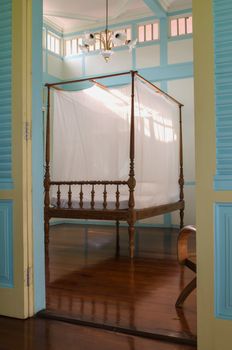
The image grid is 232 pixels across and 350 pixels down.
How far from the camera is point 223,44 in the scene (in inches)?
67.2

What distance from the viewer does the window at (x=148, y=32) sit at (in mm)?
6539

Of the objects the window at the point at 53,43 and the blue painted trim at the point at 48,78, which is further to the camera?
the window at the point at 53,43

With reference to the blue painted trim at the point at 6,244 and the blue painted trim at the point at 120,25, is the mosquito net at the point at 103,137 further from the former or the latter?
the blue painted trim at the point at 6,244

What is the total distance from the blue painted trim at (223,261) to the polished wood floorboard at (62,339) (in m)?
0.30

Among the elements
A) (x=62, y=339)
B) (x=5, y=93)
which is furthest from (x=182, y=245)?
(x=5, y=93)

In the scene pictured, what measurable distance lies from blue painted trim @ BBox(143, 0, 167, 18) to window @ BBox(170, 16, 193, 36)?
0.22 metres

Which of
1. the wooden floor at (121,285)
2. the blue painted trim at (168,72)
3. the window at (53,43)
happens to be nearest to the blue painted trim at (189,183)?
the wooden floor at (121,285)

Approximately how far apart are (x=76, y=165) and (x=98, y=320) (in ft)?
10.0

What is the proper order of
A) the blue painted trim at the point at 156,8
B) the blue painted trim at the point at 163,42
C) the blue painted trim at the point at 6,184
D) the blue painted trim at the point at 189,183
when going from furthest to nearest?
the blue painted trim at the point at 163,42, the blue painted trim at the point at 189,183, the blue painted trim at the point at 156,8, the blue painted trim at the point at 6,184

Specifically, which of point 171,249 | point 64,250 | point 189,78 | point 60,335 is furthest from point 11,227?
point 189,78

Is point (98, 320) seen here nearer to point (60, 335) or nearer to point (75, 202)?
point (60, 335)

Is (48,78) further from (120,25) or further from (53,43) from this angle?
(120,25)

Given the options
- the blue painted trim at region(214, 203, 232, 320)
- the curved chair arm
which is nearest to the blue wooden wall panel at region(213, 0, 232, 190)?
the blue painted trim at region(214, 203, 232, 320)

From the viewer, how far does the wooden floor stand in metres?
2.17
